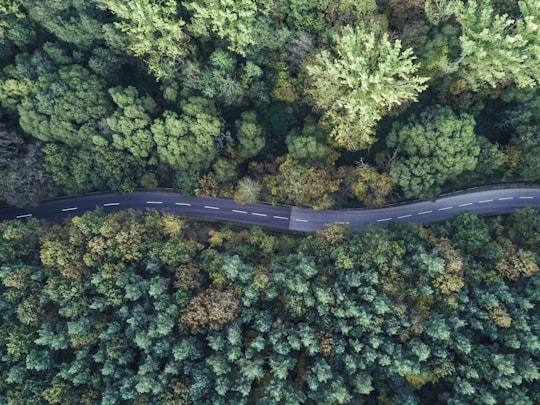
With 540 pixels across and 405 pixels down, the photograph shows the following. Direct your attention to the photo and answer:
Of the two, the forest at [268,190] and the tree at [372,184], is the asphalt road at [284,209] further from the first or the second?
the tree at [372,184]

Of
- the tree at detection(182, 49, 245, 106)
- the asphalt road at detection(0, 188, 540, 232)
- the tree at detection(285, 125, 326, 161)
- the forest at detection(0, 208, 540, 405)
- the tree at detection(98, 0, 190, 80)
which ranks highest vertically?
the tree at detection(98, 0, 190, 80)

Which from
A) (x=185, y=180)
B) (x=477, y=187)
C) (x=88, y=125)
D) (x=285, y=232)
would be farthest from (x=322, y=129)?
(x=88, y=125)

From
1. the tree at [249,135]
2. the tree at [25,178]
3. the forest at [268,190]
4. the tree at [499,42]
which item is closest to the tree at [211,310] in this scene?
the forest at [268,190]

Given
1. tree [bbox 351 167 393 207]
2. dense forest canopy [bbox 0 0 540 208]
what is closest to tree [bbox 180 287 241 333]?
dense forest canopy [bbox 0 0 540 208]

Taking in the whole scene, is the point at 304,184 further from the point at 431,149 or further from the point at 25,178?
the point at 25,178

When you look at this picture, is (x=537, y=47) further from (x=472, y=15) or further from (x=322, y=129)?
(x=322, y=129)

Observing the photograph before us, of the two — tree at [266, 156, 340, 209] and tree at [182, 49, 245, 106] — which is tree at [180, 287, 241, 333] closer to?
tree at [266, 156, 340, 209]

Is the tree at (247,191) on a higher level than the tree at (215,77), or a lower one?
lower
